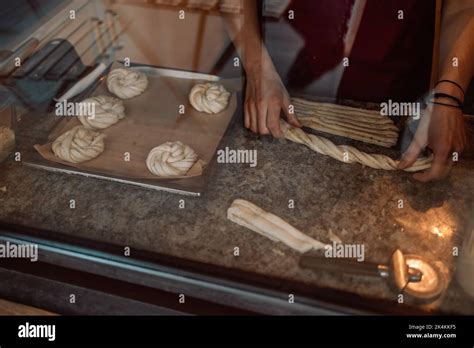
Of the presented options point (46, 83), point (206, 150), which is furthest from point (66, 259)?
point (46, 83)

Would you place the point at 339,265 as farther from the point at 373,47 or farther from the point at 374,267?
the point at 373,47

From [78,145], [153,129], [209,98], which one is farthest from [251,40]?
[78,145]

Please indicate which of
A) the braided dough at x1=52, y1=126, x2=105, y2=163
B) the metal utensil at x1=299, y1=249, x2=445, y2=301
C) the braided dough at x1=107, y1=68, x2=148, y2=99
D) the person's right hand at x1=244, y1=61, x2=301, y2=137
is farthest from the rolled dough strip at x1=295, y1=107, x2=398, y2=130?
the braided dough at x1=52, y1=126, x2=105, y2=163

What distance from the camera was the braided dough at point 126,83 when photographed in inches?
108

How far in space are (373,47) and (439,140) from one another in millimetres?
708

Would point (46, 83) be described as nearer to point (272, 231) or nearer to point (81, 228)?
point (81, 228)

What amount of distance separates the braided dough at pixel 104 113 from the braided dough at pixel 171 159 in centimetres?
43

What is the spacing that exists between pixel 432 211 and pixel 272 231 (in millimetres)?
760

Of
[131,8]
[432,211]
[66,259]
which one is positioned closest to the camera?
[66,259]

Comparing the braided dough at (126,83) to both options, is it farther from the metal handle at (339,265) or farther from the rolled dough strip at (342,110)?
the metal handle at (339,265)

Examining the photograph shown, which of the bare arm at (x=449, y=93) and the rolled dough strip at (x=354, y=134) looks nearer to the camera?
the bare arm at (x=449, y=93)

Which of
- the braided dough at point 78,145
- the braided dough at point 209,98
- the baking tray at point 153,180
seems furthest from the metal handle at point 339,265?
the braided dough at point 78,145

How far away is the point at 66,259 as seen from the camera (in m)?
1.92

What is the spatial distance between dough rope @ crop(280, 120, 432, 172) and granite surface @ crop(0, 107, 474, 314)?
4 cm
